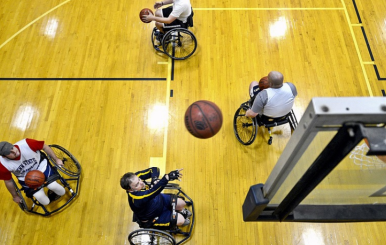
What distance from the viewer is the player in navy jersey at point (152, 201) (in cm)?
Result: 312

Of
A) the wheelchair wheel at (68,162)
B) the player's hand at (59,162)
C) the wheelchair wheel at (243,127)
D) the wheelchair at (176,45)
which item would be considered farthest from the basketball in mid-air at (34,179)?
the wheelchair at (176,45)

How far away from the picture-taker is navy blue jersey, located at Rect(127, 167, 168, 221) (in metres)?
3.13

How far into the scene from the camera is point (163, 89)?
5160 millimetres

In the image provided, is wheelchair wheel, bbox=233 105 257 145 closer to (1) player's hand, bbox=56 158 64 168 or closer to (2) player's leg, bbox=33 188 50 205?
(1) player's hand, bbox=56 158 64 168

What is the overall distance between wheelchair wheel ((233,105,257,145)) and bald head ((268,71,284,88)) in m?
0.86

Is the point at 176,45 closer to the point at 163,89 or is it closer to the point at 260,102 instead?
the point at 163,89

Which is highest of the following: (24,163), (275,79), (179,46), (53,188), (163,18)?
(163,18)

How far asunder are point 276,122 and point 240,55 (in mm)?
1838

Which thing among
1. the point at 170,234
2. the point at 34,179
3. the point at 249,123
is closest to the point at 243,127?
the point at 249,123

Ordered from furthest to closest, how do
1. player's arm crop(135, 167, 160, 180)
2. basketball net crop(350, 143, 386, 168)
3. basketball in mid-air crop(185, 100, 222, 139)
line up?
1. player's arm crop(135, 167, 160, 180)
2. basketball in mid-air crop(185, 100, 222, 139)
3. basketball net crop(350, 143, 386, 168)

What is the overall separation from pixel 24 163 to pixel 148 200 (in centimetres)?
171

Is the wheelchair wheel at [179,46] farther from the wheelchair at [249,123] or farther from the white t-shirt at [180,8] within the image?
the wheelchair at [249,123]

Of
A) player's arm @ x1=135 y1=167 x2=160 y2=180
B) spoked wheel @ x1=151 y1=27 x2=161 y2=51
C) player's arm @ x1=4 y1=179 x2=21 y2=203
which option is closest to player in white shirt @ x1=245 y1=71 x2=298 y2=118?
player's arm @ x1=135 y1=167 x2=160 y2=180

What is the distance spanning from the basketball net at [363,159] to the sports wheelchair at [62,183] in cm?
351
